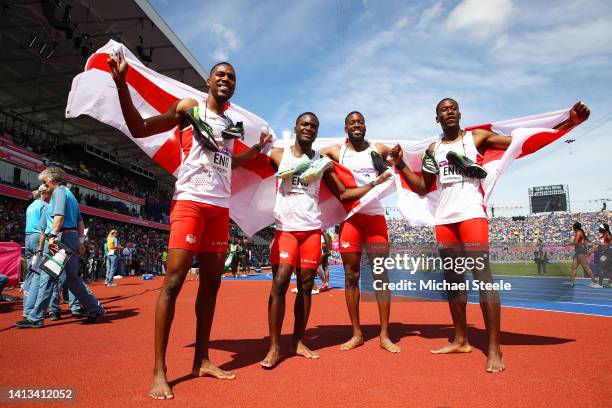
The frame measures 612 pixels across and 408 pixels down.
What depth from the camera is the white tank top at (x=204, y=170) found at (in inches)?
112

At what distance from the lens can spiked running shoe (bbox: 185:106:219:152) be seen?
286 cm

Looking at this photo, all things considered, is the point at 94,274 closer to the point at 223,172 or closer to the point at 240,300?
the point at 240,300

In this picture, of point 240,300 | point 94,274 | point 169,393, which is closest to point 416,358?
point 169,393

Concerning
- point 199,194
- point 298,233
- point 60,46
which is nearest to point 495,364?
point 298,233

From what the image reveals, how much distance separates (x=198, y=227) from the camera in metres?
2.81

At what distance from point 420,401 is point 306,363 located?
1.15 metres

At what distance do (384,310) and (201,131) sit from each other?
98.6 inches

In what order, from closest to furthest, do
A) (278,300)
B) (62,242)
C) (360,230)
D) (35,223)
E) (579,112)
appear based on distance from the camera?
1. (278,300)
2. (579,112)
3. (360,230)
4. (62,242)
5. (35,223)

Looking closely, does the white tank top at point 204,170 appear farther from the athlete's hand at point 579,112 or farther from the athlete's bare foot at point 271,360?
the athlete's hand at point 579,112

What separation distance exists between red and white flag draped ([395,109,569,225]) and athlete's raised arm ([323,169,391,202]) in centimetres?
62

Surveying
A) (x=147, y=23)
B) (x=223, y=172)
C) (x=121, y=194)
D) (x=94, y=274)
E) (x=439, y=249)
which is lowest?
Answer: (x=94, y=274)

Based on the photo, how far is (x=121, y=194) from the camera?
31203 mm

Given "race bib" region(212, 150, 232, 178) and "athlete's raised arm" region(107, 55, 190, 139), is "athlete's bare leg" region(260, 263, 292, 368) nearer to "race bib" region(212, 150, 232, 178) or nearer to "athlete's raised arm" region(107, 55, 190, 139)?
"race bib" region(212, 150, 232, 178)

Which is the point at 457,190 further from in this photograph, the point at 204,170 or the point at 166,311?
the point at 166,311
